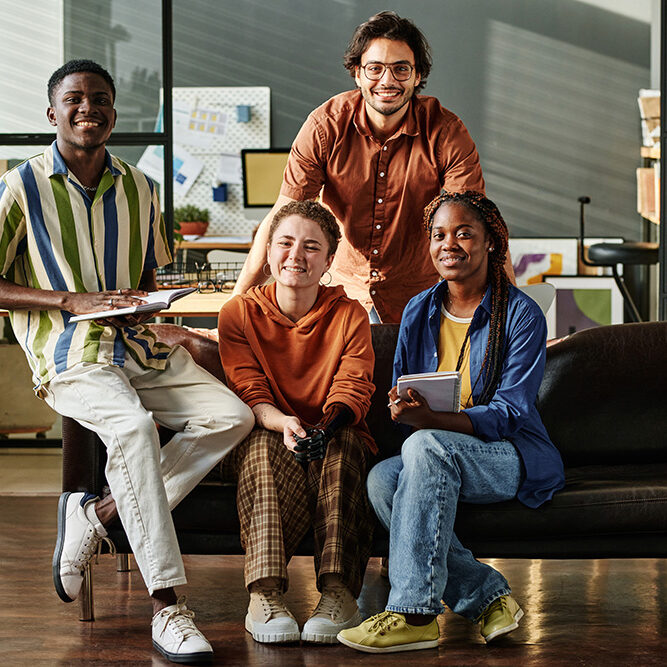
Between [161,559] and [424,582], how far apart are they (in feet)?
1.94

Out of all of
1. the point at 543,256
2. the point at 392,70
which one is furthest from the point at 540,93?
the point at 392,70

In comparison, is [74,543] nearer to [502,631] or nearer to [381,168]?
[502,631]

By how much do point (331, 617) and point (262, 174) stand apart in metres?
3.47

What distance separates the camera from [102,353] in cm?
242

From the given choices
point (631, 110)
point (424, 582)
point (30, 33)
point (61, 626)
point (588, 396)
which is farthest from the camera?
point (631, 110)

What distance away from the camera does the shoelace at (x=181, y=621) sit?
2.21 metres

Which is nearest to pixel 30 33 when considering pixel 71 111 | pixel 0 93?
pixel 0 93

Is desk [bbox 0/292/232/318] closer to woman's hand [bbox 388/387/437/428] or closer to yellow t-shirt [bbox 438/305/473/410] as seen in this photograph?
yellow t-shirt [bbox 438/305/473/410]

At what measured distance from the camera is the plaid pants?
230 centimetres

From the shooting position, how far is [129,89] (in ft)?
14.6

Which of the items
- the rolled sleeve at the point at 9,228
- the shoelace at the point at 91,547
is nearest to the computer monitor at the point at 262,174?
the rolled sleeve at the point at 9,228

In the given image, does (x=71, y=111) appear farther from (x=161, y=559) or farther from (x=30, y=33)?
(x=30, y=33)

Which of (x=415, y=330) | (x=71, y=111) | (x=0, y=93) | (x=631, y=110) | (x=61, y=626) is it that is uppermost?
(x=631, y=110)

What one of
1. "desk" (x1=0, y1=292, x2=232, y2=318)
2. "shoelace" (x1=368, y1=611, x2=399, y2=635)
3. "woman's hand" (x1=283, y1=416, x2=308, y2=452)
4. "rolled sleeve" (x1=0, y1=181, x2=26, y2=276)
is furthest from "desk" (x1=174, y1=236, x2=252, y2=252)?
"shoelace" (x1=368, y1=611, x2=399, y2=635)
